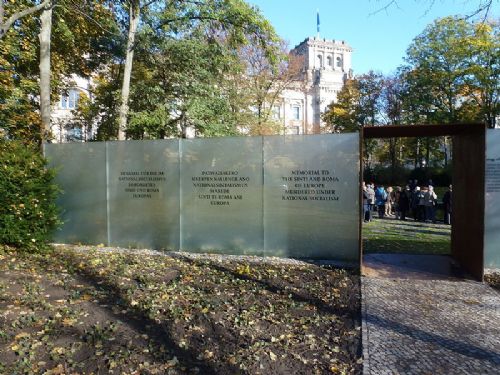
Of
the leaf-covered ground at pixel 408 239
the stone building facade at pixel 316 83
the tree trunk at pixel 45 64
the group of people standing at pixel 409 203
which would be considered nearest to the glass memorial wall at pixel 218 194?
the leaf-covered ground at pixel 408 239

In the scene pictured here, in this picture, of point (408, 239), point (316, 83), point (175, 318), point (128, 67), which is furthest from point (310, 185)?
point (316, 83)

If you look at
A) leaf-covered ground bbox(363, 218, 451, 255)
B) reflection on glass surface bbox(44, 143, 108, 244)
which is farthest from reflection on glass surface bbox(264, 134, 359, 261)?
reflection on glass surface bbox(44, 143, 108, 244)

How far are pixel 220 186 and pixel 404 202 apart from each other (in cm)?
1324

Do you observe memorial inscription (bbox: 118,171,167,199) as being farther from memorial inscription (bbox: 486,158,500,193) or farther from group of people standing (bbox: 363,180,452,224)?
group of people standing (bbox: 363,180,452,224)

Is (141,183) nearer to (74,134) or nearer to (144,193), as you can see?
(144,193)

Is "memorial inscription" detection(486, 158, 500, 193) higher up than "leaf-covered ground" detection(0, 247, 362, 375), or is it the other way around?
"memorial inscription" detection(486, 158, 500, 193)

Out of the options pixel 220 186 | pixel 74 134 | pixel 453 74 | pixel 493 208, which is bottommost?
pixel 493 208

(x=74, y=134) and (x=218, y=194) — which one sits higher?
(x=74, y=134)

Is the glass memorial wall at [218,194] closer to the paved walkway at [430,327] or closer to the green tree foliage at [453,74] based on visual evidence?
the paved walkway at [430,327]

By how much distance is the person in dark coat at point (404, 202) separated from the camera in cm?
1978

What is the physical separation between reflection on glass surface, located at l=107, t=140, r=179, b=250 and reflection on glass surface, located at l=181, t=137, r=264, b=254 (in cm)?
29

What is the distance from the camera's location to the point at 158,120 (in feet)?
56.6

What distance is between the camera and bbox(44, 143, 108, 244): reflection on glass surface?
33.1 feet

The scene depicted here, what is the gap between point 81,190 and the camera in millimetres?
10250
